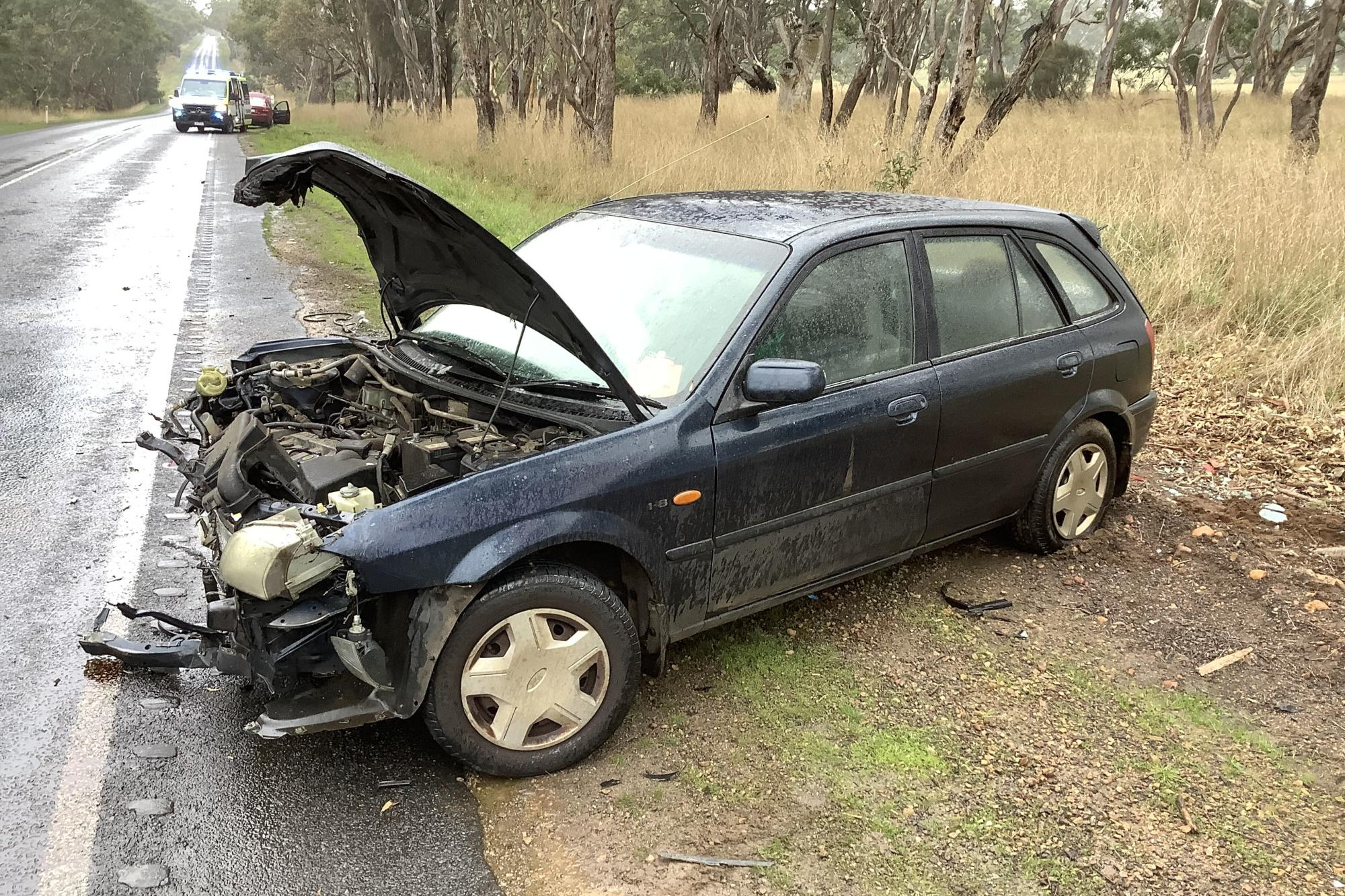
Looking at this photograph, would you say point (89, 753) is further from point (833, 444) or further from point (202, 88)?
point (202, 88)

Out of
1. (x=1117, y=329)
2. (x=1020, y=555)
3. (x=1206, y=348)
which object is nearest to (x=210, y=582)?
(x=1020, y=555)

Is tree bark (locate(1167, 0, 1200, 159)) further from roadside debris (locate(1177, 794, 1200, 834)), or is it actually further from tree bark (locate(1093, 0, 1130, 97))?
roadside debris (locate(1177, 794, 1200, 834))

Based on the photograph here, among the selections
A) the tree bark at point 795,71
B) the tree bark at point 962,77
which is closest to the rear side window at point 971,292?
the tree bark at point 962,77

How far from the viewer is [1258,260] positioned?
780cm

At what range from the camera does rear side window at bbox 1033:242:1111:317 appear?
4.48 metres

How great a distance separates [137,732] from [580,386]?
1871 millimetres

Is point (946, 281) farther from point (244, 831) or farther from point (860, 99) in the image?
point (860, 99)

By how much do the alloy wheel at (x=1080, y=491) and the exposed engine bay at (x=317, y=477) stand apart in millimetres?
2518

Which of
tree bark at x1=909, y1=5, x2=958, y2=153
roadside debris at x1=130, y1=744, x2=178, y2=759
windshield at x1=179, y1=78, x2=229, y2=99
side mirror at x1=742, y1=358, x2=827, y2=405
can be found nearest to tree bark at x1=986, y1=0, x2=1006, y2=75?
tree bark at x1=909, y1=5, x2=958, y2=153

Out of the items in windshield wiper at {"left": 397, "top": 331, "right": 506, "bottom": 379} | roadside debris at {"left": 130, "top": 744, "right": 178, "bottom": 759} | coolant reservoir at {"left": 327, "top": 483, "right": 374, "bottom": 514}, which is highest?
windshield wiper at {"left": 397, "top": 331, "right": 506, "bottom": 379}

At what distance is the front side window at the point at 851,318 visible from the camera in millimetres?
3516

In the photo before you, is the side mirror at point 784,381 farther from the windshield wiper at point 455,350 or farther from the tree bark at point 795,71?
the tree bark at point 795,71

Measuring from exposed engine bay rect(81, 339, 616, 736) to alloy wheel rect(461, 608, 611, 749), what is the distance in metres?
0.26

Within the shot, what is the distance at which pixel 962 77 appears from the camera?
11.6 meters
